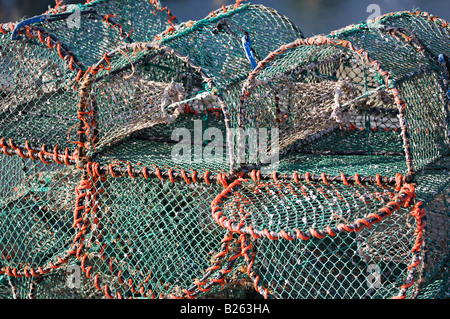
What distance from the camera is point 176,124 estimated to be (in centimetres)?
334

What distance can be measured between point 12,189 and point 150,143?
31.6 inches

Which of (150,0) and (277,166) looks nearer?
(277,166)

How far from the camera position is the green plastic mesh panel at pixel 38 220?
2.75 meters

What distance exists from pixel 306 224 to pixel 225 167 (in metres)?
0.60

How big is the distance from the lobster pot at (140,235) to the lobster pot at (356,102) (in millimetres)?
384

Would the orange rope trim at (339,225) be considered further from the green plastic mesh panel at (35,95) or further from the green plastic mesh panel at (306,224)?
A: the green plastic mesh panel at (35,95)

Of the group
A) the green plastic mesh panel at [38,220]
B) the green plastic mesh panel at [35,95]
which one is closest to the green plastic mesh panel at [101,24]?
the green plastic mesh panel at [35,95]

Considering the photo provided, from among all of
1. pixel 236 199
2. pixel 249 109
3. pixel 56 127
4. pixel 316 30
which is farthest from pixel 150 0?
pixel 316 30

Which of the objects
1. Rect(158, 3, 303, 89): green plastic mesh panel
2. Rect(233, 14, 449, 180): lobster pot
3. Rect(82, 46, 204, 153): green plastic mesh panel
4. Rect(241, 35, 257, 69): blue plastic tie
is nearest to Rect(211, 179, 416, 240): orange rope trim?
Rect(233, 14, 449, 180): lobster pot

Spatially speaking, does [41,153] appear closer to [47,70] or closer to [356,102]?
[47,70]

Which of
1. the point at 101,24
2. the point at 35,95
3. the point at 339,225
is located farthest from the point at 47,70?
the point at 339,225

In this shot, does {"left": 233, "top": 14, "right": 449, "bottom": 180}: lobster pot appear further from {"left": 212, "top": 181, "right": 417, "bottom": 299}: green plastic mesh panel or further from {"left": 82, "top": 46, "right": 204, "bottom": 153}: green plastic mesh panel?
{"left": 82, "top": 46, "right": 204, "bottom": 153}: green plastic mesh panel

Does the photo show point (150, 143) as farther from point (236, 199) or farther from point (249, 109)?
point (236, 199)

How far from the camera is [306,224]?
211 centimetres
